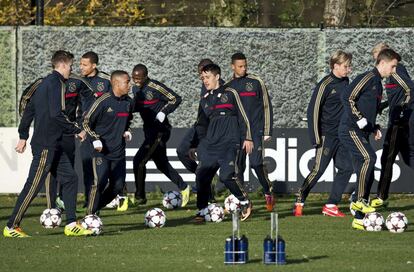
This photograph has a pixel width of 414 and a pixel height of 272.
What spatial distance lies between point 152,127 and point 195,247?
6219 millimetres

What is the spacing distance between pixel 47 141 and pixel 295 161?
7105 millimetres

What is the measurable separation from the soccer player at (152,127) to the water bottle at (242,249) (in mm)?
7593

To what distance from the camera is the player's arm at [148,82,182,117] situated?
21.6 meters

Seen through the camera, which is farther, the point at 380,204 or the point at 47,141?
the point at 380,204

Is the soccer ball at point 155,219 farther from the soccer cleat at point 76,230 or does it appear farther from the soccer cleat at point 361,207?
the soccer cleat at point 361,207

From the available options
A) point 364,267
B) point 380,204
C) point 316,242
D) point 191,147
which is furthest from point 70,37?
point 364,267

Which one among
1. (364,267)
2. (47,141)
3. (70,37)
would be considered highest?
(70,37)

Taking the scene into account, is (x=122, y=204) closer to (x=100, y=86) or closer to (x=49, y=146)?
(x=100, y=86)

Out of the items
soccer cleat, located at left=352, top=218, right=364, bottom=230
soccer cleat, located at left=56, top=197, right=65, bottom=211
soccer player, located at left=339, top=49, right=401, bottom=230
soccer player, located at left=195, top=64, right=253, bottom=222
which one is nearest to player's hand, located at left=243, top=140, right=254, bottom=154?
soccer player, located at left=195, top=64, right=253, bottom=222

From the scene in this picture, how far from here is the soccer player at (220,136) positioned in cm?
1867

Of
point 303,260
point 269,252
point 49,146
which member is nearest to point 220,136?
point 49,146

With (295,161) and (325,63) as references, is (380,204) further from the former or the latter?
(325,63)

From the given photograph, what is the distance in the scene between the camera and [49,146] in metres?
17.1

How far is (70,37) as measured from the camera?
24766 millimetres
